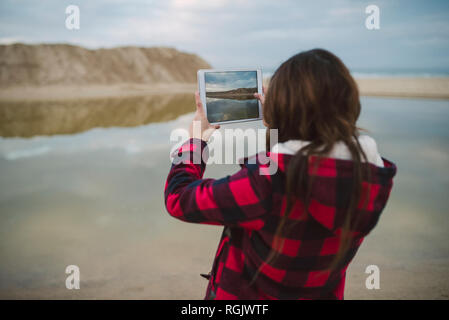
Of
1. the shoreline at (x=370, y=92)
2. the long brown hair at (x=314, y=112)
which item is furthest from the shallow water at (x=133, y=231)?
the shoreline at (x=370, y=92)

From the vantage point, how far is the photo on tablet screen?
64.4 inches

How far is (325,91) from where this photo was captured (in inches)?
43.1

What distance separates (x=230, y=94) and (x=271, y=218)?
0.75 meters

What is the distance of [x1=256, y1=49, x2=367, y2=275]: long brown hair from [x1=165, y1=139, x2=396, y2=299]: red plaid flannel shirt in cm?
3

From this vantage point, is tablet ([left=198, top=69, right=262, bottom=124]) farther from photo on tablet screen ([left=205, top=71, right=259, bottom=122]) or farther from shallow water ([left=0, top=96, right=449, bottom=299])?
shallow water ([left=0, top=96, right=449, bottom=299])

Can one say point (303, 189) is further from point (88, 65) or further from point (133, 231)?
point (88, 65)

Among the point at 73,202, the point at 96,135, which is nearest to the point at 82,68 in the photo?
the point at 96,135

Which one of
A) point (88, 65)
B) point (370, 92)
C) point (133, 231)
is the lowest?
point (133, 231)

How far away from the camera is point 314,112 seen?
3.61 feet

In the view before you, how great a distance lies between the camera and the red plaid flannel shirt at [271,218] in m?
1.07

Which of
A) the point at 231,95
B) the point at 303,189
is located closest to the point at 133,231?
the point at 231,95

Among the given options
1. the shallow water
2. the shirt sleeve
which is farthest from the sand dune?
the shirt sleeve
